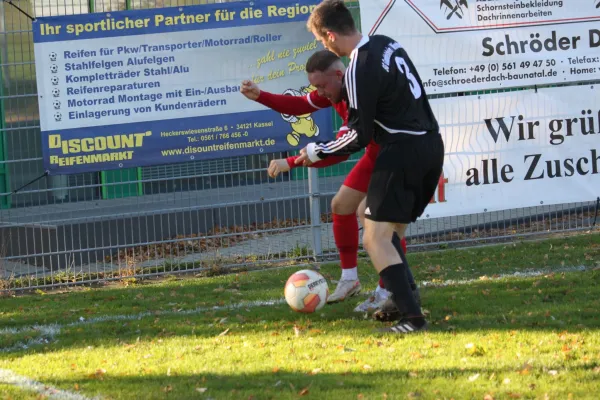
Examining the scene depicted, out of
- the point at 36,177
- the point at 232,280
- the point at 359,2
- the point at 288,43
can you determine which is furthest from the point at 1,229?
the point at 359,2

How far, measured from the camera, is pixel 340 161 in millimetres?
7273

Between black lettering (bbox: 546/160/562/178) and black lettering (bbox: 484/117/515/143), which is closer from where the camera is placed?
black lettering (bbox: 484/117/515/143)

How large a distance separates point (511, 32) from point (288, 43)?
2.30m

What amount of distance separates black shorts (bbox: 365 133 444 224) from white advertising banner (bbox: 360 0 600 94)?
3.63 meters

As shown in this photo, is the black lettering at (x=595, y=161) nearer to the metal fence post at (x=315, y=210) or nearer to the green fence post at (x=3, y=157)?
the metal fence post at (x=315, y=210)

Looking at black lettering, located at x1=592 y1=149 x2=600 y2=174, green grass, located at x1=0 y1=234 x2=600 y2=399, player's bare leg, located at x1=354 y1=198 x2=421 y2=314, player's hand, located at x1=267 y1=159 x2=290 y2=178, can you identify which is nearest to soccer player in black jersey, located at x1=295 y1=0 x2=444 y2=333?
player's hand, located at x1=267 y1=159 x2=290 y2=178

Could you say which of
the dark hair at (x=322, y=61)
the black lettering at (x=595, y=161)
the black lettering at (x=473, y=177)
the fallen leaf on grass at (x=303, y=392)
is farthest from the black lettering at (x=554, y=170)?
the fallen leaf on grass at (x=303, y=392)

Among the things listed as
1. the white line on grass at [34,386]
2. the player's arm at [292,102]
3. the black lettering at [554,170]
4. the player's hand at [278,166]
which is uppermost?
the player's arm at [292,102]

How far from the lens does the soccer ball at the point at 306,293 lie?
22.3 feet

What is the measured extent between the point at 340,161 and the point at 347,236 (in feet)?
1.91

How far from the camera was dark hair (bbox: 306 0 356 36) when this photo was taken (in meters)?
6.25

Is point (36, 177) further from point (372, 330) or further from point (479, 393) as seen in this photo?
point (479, 393)

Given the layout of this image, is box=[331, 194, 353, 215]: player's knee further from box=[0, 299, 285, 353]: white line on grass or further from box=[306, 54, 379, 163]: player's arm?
box=[306, 54, 379, 163]: player's arm

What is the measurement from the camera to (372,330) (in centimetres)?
636
